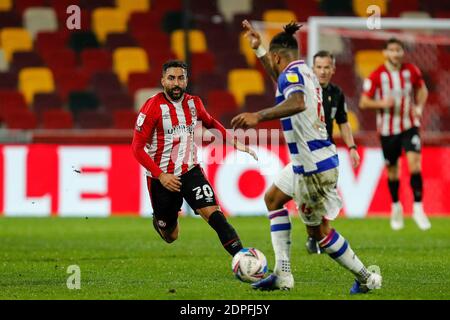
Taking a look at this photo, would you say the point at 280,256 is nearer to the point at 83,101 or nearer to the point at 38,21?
the point at 83,101

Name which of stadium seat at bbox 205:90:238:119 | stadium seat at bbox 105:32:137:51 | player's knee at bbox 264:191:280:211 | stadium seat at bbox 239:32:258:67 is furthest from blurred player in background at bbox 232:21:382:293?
stadium seat at bbox 105:32:137:51

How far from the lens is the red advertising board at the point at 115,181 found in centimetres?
1638

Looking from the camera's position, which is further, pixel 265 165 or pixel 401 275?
pixel 265 165

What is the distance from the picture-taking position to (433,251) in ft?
38.5

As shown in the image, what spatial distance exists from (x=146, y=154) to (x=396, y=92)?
6.85 m

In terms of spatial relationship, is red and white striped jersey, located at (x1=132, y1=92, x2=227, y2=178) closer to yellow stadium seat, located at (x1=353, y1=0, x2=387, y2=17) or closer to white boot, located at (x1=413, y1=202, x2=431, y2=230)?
white boot, located at (x1=413, y1=202, x2=431, y2=230)

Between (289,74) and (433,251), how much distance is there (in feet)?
15.3

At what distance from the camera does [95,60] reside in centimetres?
2202

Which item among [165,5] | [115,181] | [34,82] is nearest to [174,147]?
[115,181]

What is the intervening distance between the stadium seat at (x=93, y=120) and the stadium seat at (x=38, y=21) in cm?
328
